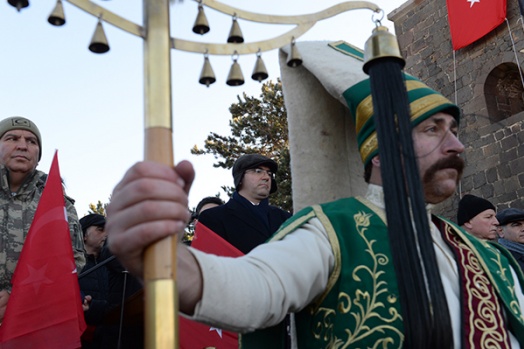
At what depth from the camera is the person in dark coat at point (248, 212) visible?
14.5 ft

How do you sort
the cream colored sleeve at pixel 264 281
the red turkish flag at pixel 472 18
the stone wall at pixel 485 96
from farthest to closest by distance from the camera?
the red turkish flag at pixel 472 18, the stone wall at pixel 485 96, the cream colored sleeve at pixel 264 281

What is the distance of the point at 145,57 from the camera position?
1.32 metres

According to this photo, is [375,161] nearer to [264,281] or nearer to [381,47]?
[381,47]

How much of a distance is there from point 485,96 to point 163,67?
1234 centimetres

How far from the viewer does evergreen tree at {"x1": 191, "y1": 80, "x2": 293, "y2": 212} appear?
20.5 meters

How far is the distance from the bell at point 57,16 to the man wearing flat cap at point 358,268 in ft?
1.37

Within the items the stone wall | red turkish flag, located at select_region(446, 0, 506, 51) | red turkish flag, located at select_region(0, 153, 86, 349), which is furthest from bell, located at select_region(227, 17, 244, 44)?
red turkish flag, located at select_region(446, 0, 506, 51)

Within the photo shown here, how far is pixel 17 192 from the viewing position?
3.63m

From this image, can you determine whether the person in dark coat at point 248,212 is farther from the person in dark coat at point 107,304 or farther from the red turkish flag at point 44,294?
the red turkish flag at point 44,294

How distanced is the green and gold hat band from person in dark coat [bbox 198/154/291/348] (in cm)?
213

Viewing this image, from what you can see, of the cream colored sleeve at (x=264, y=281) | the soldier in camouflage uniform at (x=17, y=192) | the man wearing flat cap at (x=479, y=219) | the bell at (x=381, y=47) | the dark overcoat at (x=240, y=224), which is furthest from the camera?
the man wearing flat cap at (x=479, y=219)

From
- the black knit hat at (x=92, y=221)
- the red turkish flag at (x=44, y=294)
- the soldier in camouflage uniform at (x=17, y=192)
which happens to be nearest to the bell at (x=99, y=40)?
the red turkish flag at (x=44, y=294)

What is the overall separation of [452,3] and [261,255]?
1270 cm

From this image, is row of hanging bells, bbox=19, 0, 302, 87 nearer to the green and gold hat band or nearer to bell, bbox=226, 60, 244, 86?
bell, bbox=226, 60, 244, 86
